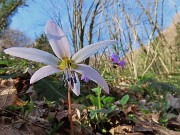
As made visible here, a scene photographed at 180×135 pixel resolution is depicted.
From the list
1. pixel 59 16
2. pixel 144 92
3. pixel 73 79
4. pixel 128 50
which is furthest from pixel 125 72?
pixel 73 79

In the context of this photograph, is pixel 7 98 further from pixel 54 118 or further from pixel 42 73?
pixel 42 73

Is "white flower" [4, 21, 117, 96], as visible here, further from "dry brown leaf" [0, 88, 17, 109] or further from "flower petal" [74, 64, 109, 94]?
"dry brown leaf" [0, 88, 17, 109]

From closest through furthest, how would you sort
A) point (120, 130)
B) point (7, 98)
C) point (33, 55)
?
point (33, 55)
point (7, 98)
point (120, 130)

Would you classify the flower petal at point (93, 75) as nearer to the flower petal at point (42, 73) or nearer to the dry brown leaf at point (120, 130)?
the flower petal at point (42, 73)

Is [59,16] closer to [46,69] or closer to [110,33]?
[110,33]

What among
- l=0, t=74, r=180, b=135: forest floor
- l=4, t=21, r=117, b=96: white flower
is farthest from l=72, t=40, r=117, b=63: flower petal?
l=0, t=74, r=180, b=135: forest floor

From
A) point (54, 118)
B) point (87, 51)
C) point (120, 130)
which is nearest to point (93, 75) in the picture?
point (87, 51)
